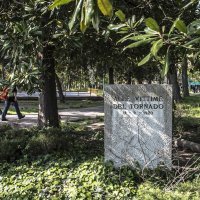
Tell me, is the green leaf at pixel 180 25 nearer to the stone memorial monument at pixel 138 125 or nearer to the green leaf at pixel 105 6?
the green leaf at pixel 105 6

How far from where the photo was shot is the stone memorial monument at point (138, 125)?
260 inches

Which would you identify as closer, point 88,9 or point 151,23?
point 88,9

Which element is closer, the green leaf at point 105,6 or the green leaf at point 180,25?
the green leaf at point 105,6

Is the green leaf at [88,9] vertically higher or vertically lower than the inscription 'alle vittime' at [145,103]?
higher

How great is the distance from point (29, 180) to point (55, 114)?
13.9 feet

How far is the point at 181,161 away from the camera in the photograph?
7.80 metres

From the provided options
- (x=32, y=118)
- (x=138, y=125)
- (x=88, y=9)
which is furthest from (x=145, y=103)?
(x=32, y=118)

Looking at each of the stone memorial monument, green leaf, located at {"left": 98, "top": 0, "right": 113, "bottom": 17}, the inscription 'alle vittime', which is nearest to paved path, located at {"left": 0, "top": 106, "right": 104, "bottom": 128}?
the stone memorial monument

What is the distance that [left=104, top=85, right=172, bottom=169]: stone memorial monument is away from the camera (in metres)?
6.60

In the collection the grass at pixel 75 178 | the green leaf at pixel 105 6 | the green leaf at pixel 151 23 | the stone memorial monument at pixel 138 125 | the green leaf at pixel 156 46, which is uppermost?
the green leaf at pixel 151 23

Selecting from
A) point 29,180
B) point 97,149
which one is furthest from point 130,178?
point 97,149

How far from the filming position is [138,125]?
6652 millimetres

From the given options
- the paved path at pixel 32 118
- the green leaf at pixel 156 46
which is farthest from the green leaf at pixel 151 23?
the paved path at pixel 32 118

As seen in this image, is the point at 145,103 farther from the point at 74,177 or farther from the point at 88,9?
the point at 88,9
